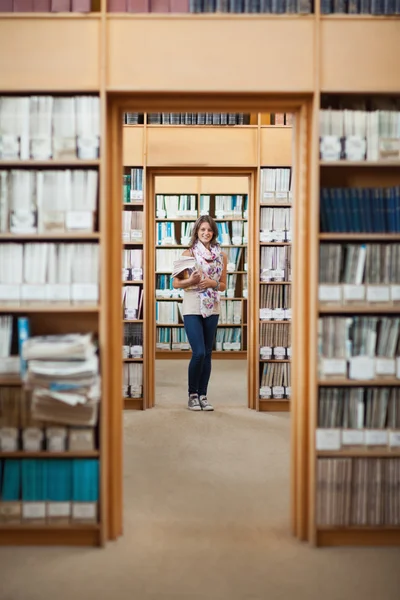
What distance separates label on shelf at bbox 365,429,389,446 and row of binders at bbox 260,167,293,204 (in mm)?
3009

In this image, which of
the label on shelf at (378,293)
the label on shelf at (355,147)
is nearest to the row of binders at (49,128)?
the label on shelf at (355,147)

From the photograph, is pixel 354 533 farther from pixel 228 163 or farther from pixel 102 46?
pixel 228 163

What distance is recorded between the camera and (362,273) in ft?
8.75

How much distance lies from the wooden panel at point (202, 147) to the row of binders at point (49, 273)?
9.43 ft

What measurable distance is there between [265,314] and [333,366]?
272 centimetres

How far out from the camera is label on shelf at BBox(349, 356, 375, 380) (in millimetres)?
2666

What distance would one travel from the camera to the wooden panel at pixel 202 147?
17.5 ft

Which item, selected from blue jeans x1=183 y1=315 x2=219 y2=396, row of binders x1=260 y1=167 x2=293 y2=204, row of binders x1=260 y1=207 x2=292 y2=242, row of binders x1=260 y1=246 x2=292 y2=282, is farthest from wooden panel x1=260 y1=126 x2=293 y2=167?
blue jeans x1=183 y1=315 x2=219 y2=396

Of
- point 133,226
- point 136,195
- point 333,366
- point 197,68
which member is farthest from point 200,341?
point 197,68

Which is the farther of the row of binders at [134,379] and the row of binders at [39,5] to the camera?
the row of binders at [134,379]

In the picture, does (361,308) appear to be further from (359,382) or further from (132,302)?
(132,302)

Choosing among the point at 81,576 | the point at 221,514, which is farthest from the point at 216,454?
the point at 81,576

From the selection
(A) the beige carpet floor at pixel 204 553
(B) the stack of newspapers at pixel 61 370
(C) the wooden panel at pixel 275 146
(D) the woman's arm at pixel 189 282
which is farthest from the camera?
(C) the wooden panel at pixel 275 146

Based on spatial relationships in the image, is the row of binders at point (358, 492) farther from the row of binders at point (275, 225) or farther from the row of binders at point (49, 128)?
the row of binders at point (275, 225)
